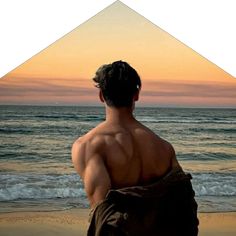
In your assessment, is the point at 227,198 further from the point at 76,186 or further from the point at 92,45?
the point at 92,45

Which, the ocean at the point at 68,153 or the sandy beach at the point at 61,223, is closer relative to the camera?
the sandy beach at the point at 61,223

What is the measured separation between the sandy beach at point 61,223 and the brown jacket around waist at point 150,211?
2124 millimetres

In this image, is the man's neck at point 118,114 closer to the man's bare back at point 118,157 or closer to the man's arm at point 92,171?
the man's bare back at point 118,157

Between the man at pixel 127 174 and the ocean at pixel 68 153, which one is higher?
the man at pixel 127 174

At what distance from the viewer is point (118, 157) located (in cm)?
192

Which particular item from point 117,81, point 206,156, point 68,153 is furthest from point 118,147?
point 206,156

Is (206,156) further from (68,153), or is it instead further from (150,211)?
(150,211)

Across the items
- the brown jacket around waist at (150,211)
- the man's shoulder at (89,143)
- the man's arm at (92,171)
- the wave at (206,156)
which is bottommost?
the wave at (206,156)

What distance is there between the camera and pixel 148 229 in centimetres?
193

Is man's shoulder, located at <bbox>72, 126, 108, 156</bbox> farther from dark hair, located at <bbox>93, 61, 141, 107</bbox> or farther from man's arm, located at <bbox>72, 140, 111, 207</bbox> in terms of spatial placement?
dark hair, located at <bbox>93, 61, 141, 107</bbox>

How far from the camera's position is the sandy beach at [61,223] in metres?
4.14

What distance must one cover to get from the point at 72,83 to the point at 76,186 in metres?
1.38

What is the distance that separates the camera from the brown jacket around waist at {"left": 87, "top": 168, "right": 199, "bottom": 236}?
1894 millimetres

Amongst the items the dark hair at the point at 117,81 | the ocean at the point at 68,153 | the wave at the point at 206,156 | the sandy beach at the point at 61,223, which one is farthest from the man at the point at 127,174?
the wave at the point at 206,156
